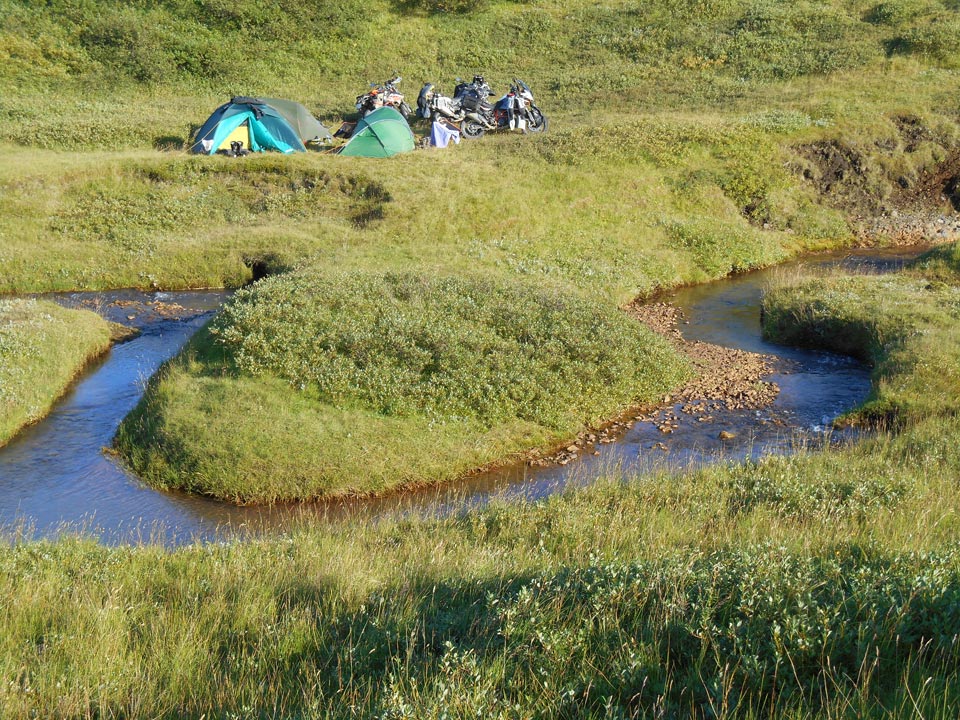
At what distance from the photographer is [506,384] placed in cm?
1510

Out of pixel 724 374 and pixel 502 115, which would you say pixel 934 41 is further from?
pixel 724 374

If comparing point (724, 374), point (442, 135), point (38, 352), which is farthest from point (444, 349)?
point (442, 135)

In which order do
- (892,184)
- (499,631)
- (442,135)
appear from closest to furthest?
1. (499,631)
2. (892,184)
3. (442,135)

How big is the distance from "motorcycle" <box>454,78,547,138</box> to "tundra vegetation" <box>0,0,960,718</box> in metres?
2.25

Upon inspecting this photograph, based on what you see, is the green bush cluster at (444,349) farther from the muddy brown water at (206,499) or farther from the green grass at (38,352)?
the green grass at (38,352)

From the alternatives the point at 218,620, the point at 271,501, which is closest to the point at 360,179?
the point at 271,501

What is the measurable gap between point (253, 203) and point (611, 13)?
33.5 m

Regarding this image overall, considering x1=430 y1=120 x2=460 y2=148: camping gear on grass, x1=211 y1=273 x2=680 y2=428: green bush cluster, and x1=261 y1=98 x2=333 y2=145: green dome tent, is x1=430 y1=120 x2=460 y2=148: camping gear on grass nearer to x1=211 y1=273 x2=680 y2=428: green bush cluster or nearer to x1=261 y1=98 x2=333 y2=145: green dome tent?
x1=261 y1=98 x2=333 y2=145: green dome tent

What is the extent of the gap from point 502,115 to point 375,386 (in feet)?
79.5

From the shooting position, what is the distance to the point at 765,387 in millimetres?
16703

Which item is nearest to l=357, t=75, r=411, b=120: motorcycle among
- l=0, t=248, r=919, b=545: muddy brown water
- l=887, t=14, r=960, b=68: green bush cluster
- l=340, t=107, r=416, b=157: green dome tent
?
l=340, t=107, r=416, b=157: green dome tent

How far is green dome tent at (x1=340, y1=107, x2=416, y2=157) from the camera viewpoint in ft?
103

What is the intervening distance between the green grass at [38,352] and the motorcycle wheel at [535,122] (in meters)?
21.3

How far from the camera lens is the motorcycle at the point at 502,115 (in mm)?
35938
